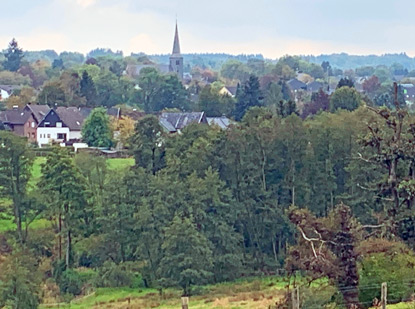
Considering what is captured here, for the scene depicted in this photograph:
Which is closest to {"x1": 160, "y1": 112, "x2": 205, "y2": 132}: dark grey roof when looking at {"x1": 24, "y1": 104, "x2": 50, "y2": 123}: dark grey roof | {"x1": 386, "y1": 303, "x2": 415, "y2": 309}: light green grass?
{"x1": 24, "y1": 104, "x2": 50, "y2": 123}: dark grey roof

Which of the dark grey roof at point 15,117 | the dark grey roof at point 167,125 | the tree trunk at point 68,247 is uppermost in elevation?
the dark grey roof at point 15,117

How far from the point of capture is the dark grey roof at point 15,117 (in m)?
87.0

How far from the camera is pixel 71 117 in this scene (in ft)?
287

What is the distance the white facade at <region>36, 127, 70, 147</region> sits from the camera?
84.9 meters

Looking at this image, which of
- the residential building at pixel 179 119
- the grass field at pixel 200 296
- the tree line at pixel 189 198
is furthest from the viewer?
the residential building at pixel 179 119

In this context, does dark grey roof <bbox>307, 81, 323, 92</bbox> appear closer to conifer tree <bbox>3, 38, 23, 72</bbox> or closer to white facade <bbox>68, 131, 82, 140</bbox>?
conifer tree <bbox>3, 38, 23, 72</bbox>

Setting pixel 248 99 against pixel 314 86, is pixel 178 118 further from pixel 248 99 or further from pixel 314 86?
pixel 314 86

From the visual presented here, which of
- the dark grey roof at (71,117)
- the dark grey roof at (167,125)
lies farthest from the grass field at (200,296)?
the dark grey roof at (71,117)

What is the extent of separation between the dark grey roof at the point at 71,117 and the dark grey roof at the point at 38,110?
125 centimetres

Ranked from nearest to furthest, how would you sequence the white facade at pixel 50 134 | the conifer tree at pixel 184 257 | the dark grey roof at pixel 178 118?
the conifer tree at pixel 184 257 → the white facade at pixel 50 134 → the dark grey roof at pixel 178 118

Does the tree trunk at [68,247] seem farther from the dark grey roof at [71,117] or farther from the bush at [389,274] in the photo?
the dark grey roof at [71,117]

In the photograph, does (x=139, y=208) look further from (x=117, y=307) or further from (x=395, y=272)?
(x=395, y=272)

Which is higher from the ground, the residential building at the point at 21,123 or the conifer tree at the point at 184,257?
the residential building at the point at 21,123

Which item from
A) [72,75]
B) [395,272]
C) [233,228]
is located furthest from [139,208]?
[72,75]
